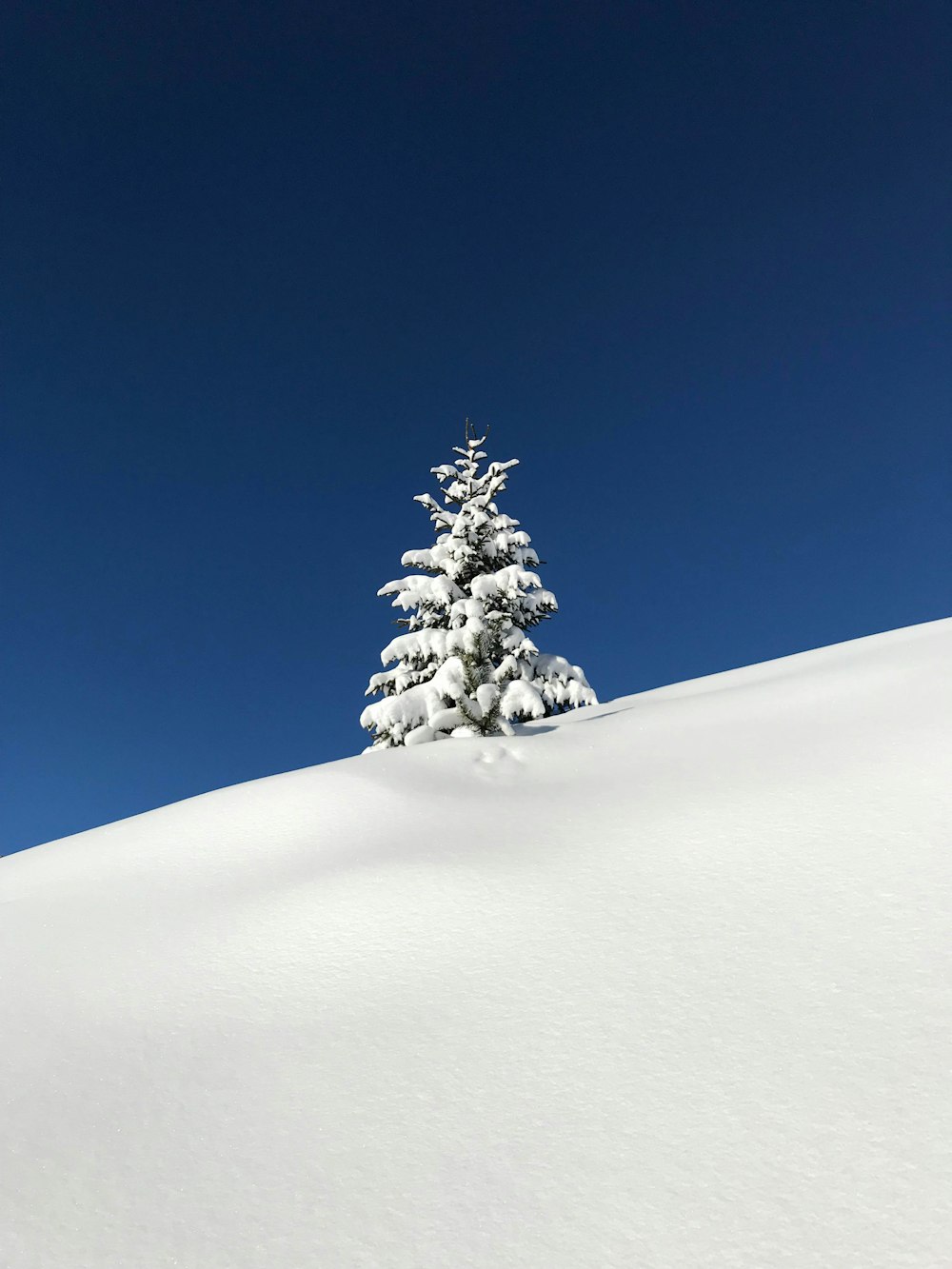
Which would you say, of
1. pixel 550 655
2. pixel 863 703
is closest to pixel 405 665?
pixel 550 655

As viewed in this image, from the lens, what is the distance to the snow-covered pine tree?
12078 mm

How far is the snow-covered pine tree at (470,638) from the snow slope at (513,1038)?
5.97 metres

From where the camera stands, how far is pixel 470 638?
12.5m

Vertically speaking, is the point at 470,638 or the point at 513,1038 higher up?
the point at 470,638

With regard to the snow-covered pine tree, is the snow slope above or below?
below

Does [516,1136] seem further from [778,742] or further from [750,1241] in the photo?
[778,742]

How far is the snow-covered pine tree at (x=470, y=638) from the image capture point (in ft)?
39.6

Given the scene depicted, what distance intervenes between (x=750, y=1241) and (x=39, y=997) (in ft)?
11.5

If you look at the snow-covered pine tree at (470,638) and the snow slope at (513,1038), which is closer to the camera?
the snow slope at (513,1038)

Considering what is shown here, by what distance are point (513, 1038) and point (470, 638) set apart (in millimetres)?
9539

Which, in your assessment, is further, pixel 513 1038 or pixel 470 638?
pixel 470 638

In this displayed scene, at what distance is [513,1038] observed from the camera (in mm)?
3055

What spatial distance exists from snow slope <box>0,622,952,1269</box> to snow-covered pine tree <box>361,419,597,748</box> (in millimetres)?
5966

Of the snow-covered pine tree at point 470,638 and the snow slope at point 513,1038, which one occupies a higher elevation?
the snow-covered pine tree at point 470,638
